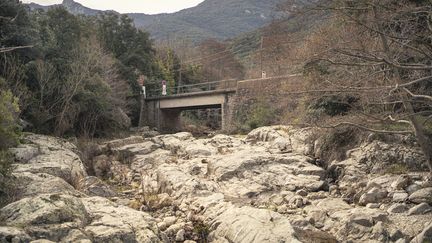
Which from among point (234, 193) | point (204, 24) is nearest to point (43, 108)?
point (234, 193)

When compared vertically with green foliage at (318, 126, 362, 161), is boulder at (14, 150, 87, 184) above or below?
below

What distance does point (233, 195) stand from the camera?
1281cm

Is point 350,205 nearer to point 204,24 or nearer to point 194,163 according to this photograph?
point 194,163

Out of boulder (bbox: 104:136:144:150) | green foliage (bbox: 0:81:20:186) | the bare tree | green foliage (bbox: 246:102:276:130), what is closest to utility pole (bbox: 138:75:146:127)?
boulder (bbox: 104:136:144:150)

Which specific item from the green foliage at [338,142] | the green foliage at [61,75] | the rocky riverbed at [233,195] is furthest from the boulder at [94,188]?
the green foliage at [338,142]

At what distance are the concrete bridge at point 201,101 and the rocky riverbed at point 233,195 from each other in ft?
24.2

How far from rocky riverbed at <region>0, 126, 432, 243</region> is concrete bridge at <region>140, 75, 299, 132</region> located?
24.2ft

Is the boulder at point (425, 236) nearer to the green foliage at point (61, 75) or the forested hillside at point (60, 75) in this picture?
the forested hillside at point (60, 75)

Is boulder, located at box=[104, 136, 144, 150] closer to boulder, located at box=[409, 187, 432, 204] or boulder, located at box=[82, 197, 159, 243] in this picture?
boulder, located at box=[82, 197, 159, 243]

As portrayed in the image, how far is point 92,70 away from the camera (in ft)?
93.1

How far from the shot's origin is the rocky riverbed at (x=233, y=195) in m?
7.44

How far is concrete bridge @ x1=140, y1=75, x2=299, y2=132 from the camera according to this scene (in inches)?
1098

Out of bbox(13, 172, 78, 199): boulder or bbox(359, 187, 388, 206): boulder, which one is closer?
bbox(13, 172, 78, 199): boulder

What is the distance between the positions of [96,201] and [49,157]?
7.49 meters
